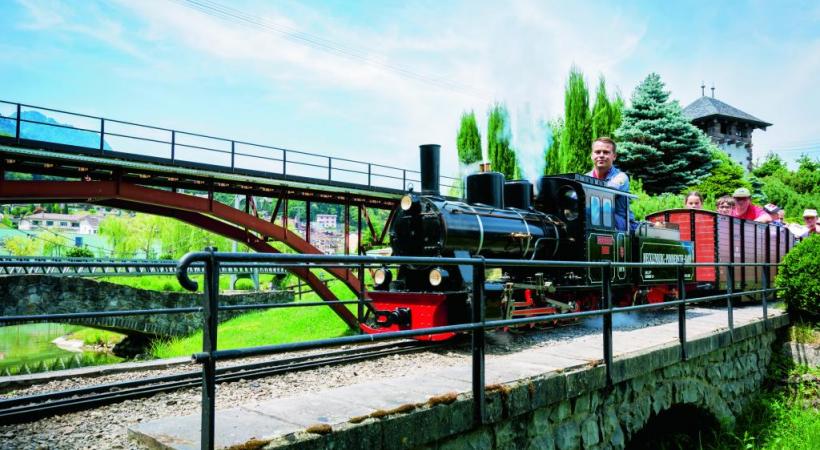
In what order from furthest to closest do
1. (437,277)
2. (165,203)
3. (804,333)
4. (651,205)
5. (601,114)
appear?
(601,114) → (651,205) → (165,203) → (804,333) → (437,277)

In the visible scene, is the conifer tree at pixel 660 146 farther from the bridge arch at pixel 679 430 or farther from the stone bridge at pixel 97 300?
the bridge arch at pixel 679 430

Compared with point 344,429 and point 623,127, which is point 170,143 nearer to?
point 344,429

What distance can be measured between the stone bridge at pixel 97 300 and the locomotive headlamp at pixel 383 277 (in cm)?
989

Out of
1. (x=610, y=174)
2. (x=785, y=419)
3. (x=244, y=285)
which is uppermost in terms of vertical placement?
(x=610, y=174)

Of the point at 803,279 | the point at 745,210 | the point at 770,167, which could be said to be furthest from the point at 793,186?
the point at 803,279

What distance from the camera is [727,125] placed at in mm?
56250

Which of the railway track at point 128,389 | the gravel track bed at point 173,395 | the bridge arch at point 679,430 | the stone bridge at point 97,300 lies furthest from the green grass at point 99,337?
the bridge arch at point 679,430

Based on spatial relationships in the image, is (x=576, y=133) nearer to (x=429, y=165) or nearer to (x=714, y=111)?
(x=429, y=165)

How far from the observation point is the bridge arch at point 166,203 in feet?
43.7

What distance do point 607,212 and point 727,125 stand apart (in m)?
54.2

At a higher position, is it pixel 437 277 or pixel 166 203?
pixel 166 203

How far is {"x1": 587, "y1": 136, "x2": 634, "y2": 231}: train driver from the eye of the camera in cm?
1094

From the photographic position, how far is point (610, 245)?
10438mm

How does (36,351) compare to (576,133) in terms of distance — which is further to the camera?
(576,133)
